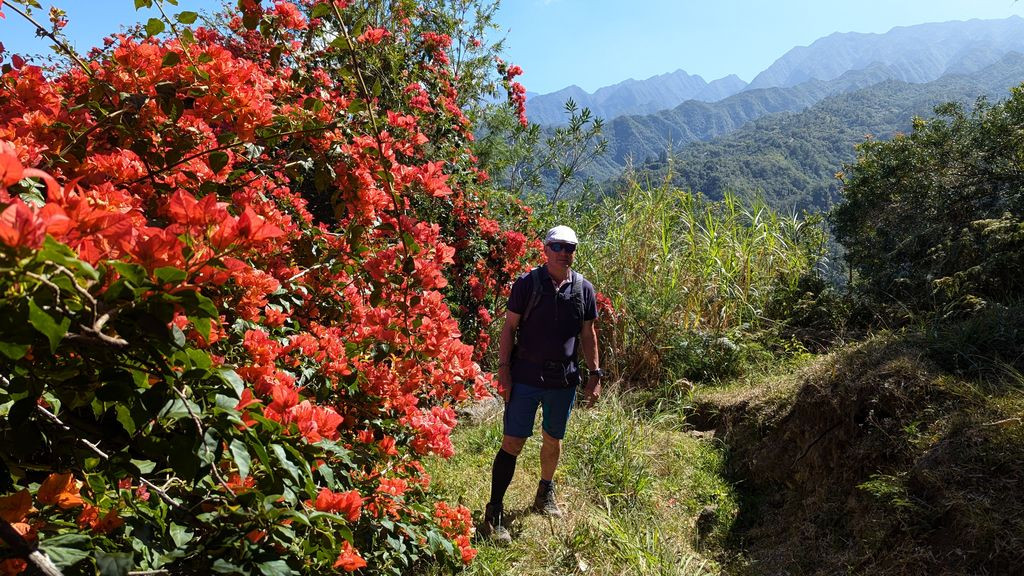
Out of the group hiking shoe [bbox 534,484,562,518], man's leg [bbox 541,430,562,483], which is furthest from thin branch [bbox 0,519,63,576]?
hiking shoe [bbox 534,484,562,518]

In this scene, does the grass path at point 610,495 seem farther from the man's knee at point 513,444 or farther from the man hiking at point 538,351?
the man's knee at point 513,444

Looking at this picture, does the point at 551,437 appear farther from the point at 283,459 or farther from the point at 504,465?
the point at 283,459

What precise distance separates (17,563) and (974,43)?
A: 268484 millimetres

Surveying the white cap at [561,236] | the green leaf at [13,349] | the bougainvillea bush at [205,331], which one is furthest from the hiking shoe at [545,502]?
the green leaf at [13,349]

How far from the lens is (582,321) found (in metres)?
2.70

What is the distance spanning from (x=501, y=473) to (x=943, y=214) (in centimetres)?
434

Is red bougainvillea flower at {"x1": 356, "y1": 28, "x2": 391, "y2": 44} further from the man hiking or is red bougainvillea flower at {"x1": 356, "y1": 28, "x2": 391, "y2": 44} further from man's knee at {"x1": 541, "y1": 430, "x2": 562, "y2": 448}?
man's knee at {"x1": 541, "y1": 430, "x2": 562, "y2": 448}

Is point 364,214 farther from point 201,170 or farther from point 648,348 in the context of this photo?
point 648,348

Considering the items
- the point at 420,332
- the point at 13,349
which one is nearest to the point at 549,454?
the point at 420,332

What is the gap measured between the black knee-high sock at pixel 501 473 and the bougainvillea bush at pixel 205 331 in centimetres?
44

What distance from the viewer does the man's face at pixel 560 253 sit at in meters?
2.57

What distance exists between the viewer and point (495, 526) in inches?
105

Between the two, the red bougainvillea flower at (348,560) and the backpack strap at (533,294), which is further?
the backpack strap at (533,294)

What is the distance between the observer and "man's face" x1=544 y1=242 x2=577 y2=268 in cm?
257
